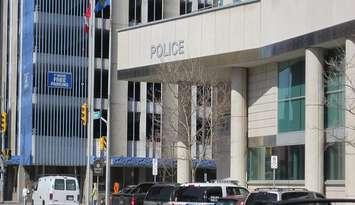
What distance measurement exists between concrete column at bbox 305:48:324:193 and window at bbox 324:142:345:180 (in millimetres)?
622

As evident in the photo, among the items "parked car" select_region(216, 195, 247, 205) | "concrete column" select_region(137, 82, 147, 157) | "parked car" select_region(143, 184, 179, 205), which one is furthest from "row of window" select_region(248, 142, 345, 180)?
"concrete column" select_region(137, 82, 147, 157)

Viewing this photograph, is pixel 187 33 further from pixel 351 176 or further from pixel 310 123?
pixel 351 176

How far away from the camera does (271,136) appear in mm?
36219

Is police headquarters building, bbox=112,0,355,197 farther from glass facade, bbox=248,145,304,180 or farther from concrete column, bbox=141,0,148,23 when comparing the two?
concrete column, bbox=141,0,148,23

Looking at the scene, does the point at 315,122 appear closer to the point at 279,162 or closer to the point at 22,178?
the point at 279,162

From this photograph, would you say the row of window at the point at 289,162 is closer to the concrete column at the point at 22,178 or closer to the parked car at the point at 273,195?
the parked car at the point at 273,195

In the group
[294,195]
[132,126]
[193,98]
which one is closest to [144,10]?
[132,126]

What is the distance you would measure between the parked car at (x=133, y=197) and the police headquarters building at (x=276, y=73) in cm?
601

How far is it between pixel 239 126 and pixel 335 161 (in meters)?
7.49

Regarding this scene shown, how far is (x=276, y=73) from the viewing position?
3622cm

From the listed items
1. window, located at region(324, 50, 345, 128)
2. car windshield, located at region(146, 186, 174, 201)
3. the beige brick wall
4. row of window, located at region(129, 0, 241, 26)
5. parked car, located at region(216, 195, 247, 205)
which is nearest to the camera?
parked car, located at region(216, 195, 247, 205)

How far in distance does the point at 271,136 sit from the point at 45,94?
114 ft

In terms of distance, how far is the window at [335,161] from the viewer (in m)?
31.2

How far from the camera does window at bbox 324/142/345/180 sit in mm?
31156
